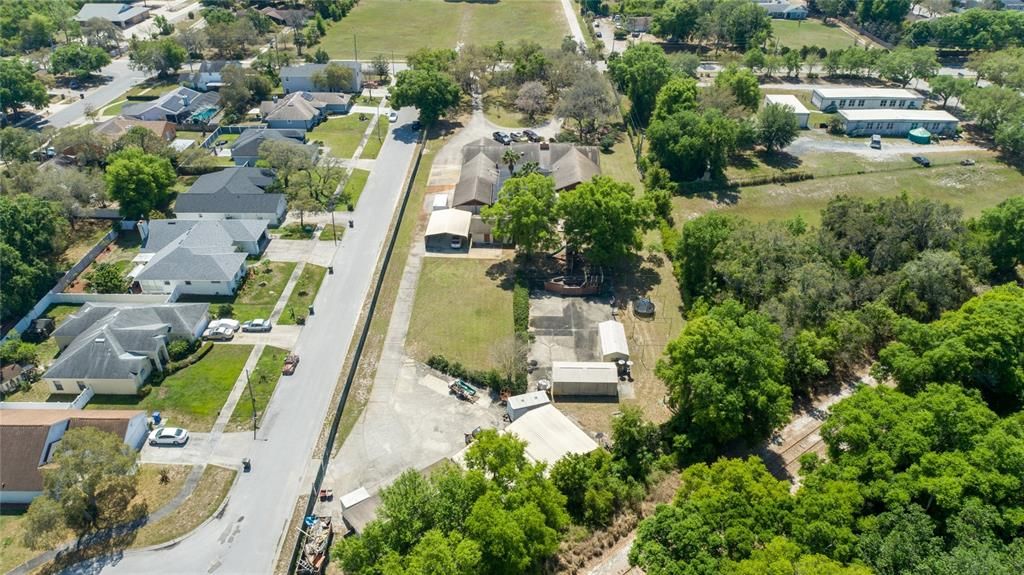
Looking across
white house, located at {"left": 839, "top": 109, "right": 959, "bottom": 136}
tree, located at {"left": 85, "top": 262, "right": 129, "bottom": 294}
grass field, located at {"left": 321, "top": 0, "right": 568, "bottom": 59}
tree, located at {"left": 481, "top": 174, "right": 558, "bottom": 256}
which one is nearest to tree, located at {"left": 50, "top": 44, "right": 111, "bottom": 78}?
grass field, located at {"left": 321, "top": 0, "right": 568, "bottom": 59}

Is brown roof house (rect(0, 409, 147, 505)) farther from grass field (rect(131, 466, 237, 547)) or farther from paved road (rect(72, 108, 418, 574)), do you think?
paved road (rect(72, 108, 418, 574))

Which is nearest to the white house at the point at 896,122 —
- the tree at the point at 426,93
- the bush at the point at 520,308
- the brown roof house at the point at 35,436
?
the tree at the point at 426,93

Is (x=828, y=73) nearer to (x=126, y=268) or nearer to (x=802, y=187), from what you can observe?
(x=802, y=187)

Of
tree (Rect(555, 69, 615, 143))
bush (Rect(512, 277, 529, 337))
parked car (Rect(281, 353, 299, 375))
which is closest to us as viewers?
parked car (Rect(281, 353, 299, 375))

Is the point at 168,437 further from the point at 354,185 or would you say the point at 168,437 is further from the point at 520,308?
the point at 354,185

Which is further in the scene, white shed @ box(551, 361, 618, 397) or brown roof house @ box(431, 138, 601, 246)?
brown roof house @ box(431, 138, 601, 246)

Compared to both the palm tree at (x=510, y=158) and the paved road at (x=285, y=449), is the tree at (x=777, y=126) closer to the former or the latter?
the palm tree at (x=510, y=158)

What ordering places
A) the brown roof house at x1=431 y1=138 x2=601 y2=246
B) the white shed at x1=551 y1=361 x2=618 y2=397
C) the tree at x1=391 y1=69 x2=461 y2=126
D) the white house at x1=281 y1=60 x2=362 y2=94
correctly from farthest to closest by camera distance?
the white house at x1=281 y1=60 x2=362 y2=94 → the tree at x1=391 y1=69 x2=461 y2=126 → the brown roof house at x1=431 y1=138 x2=601 y2=246 → the white shed at x1=551 y1=361 x2=618 y2=397

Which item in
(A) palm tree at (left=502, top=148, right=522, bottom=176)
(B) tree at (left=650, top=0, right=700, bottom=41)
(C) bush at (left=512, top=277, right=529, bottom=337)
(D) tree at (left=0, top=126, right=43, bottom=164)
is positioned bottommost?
(C) bush at (left=512, top=277, right=529, bottom=337)
